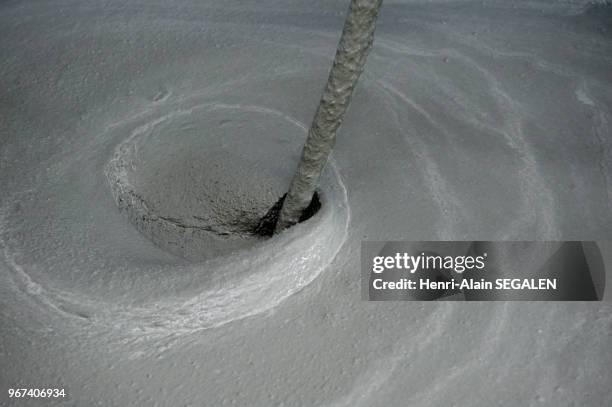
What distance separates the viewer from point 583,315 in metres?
1.44

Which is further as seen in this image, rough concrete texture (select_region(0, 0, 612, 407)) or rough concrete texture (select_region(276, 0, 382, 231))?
rough concrete texture (select_region(0, 0, 612, 407))

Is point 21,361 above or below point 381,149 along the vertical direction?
below

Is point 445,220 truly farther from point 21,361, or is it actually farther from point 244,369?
point 21,361

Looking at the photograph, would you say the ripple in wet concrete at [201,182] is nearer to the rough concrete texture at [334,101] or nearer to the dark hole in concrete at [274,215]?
the dark hole in concrete at [274,215]

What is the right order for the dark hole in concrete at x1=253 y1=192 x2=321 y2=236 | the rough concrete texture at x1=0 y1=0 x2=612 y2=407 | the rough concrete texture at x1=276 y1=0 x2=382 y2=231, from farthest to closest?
the dark hole in concrete at x1=253 y1=192 x2=321 y2=236, the rough concrete texture at x1=0 y1=0 x2=612 y2=407, the rough concrete texture at x1=276 y1=0 x2=382 y2=231

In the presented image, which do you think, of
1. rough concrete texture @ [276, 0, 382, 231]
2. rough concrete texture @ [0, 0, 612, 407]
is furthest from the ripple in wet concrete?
rough concrete texture @ [276, 0, 382, 231]

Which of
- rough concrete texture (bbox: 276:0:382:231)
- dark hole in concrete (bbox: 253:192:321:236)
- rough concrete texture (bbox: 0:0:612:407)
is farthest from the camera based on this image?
dark hole in concrete (bbox: 253:192:321:236)

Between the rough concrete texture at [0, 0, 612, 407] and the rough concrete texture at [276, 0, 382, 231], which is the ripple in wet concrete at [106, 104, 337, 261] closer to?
the rough concrete texture at [0, 0, 612, 407]

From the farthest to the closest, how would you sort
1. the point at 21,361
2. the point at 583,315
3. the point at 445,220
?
the point at 445,220, the point at 583,315, the point at 21,361

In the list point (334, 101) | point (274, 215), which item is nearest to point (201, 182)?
point (274, 215)

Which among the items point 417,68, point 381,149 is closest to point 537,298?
point 381,149

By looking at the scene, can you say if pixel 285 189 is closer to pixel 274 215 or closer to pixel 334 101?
pixel 274 215

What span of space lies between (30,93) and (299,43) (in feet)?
2.61

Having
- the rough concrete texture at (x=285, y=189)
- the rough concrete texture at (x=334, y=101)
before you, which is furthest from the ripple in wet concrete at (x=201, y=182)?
Answer: the rough concrete texture at (x=334, y=101)
